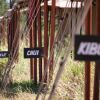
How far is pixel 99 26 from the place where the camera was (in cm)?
359

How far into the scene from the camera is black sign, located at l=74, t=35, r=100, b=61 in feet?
10.0

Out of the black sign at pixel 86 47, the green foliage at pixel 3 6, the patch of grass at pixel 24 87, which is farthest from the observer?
the green foliage at pixel 3 6

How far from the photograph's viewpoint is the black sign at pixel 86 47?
10.0 ft

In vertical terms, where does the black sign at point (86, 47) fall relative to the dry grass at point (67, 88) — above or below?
above

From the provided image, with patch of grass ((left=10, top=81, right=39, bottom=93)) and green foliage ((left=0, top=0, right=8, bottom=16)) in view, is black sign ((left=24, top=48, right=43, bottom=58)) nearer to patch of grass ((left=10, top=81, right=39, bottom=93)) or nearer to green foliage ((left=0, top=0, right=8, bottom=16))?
patch of grass ((left=10, top=81, right=39, bottom=93))

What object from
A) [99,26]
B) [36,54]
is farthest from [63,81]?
[99,26]

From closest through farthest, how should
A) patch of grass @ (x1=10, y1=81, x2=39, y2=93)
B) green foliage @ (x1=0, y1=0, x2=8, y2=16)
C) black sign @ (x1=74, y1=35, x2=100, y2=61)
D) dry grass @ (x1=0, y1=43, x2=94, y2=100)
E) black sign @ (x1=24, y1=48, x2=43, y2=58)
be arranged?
black sign @ (x1=74, y1=35, x2=100, y2=61)
dry grass @ (x1=0, y1=43, x2=94, y2=100)
black sign @ (x1=24, y1=48, x2=43, y2=58)
patch of grass @ (x1=10, y1=81, x2=39, y2=93)
green foliage @ (x1=0, y1=0, x2=8, y2=16)

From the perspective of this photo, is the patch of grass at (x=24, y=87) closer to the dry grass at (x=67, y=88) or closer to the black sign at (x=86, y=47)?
the dry grass at (x=67, y=88)

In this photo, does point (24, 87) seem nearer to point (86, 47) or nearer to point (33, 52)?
point (33, 52)

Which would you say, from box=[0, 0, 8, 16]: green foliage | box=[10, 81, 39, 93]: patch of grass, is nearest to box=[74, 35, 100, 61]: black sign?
box=[10, 81, 39, 93]: patch of grass

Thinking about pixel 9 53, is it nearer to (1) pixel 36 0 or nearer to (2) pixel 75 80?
(1) pixel 36 0

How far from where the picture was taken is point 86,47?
10.1ft

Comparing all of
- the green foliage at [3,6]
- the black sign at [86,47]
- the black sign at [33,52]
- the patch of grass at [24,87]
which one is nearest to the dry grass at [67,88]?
the patch of grass at [24,87]

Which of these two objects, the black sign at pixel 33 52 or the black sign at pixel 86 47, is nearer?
the black sign at pixel 86 47
